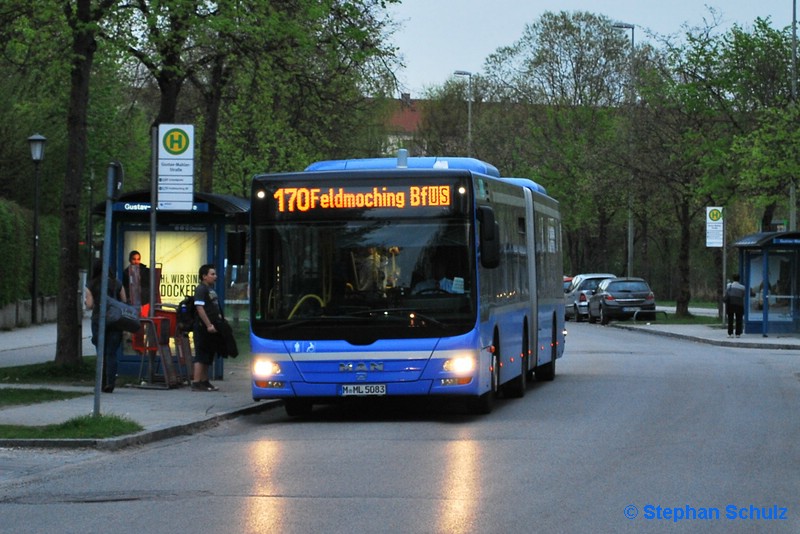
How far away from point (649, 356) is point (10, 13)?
15950 mm

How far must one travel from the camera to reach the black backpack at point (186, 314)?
21.3 metres

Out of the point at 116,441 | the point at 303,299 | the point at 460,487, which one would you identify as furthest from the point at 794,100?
the point at 460,487

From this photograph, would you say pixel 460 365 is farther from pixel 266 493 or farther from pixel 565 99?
pixel 565 99

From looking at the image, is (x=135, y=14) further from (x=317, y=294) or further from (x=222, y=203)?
(x=317, y=294)

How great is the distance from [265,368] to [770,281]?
26.1 meters

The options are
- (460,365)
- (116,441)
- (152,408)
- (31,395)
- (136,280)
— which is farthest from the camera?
(136,280)

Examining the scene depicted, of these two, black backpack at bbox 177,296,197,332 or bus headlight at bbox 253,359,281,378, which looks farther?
black backpack at bbox 177,296,197,332

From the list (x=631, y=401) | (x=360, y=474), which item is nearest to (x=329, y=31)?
(x=631, y=401)

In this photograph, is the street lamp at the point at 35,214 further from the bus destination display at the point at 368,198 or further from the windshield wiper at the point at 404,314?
the windshield wiper at the point at 404,314

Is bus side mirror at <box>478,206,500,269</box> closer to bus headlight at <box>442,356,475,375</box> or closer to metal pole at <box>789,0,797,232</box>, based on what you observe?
bus headlight at <box>442,356,475,375</box>

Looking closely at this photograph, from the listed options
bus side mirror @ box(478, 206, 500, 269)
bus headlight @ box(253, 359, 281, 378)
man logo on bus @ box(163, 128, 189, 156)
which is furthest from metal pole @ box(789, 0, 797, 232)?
bus headlight @ box(253, 359, 281, 378)

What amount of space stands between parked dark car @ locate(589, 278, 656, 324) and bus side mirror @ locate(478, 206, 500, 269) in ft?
123

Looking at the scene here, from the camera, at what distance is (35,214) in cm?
3962

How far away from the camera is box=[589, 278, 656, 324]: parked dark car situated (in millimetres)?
54375
